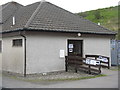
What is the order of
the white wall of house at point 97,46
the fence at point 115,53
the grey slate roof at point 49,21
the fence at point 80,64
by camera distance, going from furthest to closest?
the fence at point 115,53, the white wall of house at point 97,46, the grey slate roof at point 49,21, the fence at point 80,64

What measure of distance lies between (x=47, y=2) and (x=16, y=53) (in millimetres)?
6080

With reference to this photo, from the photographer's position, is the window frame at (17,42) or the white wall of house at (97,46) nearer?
the window frame at (17,42)

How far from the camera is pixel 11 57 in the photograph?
16406mm

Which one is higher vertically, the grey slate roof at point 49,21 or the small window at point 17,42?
the grey slate roof at point 49,21

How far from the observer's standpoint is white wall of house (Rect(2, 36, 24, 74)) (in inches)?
599

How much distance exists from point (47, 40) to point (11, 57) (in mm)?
3126

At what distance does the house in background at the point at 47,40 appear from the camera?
48.5 ft

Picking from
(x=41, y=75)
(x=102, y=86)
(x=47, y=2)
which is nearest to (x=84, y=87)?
(x=102, y=86)

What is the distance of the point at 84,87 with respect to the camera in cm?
1050

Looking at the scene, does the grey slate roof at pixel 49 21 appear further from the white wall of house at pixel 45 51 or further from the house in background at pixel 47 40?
the white wall of house at pixel 45 51

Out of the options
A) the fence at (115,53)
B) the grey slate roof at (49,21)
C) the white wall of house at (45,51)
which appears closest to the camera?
the white wall of house at (45,51)

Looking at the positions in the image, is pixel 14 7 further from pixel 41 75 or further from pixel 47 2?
pixel 41 75

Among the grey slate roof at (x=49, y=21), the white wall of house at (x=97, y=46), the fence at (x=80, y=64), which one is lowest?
the fence at (x=80, y=64)

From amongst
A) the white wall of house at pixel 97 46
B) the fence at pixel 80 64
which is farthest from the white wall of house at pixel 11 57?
the white wall of house at pixel 97 46
